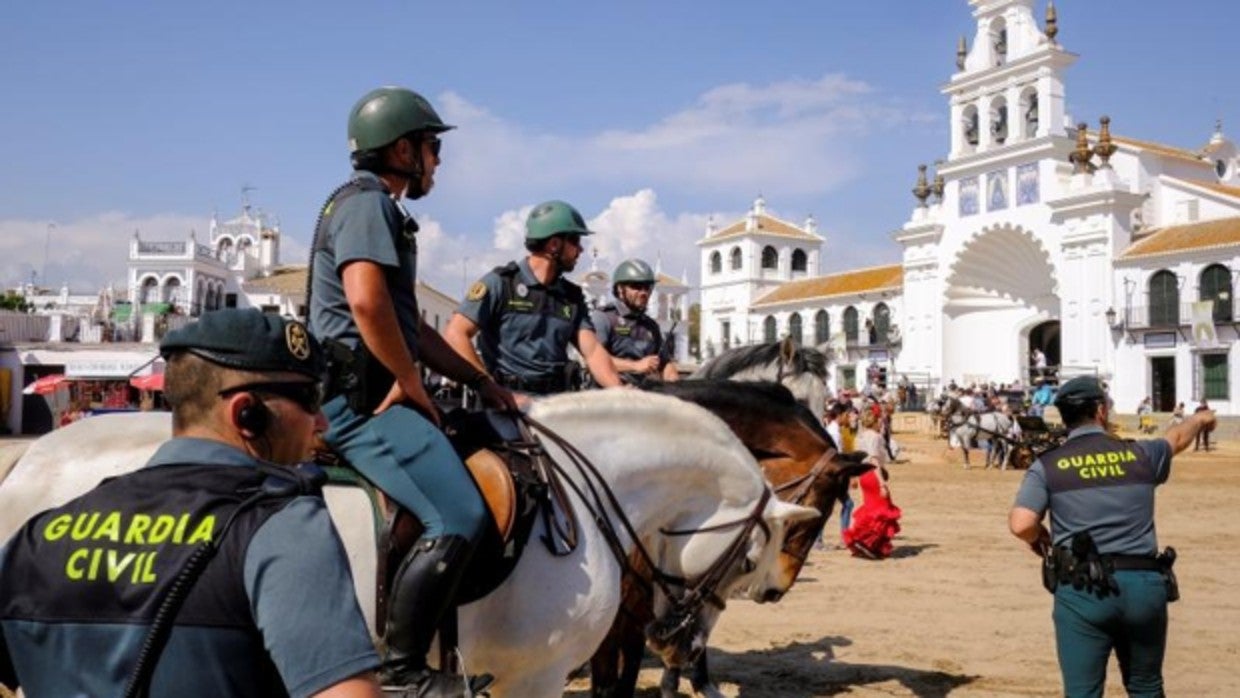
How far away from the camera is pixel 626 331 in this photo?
8.14 metres

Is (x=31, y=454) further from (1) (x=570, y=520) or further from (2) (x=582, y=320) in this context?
(2) (x=582, y=320)

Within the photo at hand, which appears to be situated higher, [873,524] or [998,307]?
[998,307]

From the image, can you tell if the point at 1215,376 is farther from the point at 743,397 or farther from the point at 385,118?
the point at 385,118

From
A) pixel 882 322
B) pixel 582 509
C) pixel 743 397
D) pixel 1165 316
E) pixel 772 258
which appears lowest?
pixel 582 509

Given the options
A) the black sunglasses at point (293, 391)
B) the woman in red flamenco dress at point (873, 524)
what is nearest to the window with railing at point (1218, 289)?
the woman in red flamenco dress at point (873, 524)

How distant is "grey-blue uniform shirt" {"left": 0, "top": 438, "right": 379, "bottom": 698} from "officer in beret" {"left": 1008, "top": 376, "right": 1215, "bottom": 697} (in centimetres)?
400

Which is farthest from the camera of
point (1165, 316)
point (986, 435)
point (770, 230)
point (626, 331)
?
point (770, 230)

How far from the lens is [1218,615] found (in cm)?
927

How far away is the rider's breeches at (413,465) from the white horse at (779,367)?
16.7ft

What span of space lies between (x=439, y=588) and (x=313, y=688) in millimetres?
1611

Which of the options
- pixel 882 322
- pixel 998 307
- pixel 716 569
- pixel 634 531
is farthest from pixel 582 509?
pixel 882 322

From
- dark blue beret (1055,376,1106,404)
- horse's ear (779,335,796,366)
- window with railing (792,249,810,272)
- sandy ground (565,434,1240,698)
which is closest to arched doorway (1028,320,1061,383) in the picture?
window with railing (792,249,810,272)

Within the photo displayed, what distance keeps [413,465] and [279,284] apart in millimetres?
68175

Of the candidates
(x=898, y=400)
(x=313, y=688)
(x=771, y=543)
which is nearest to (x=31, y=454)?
(x=313, y=688)
